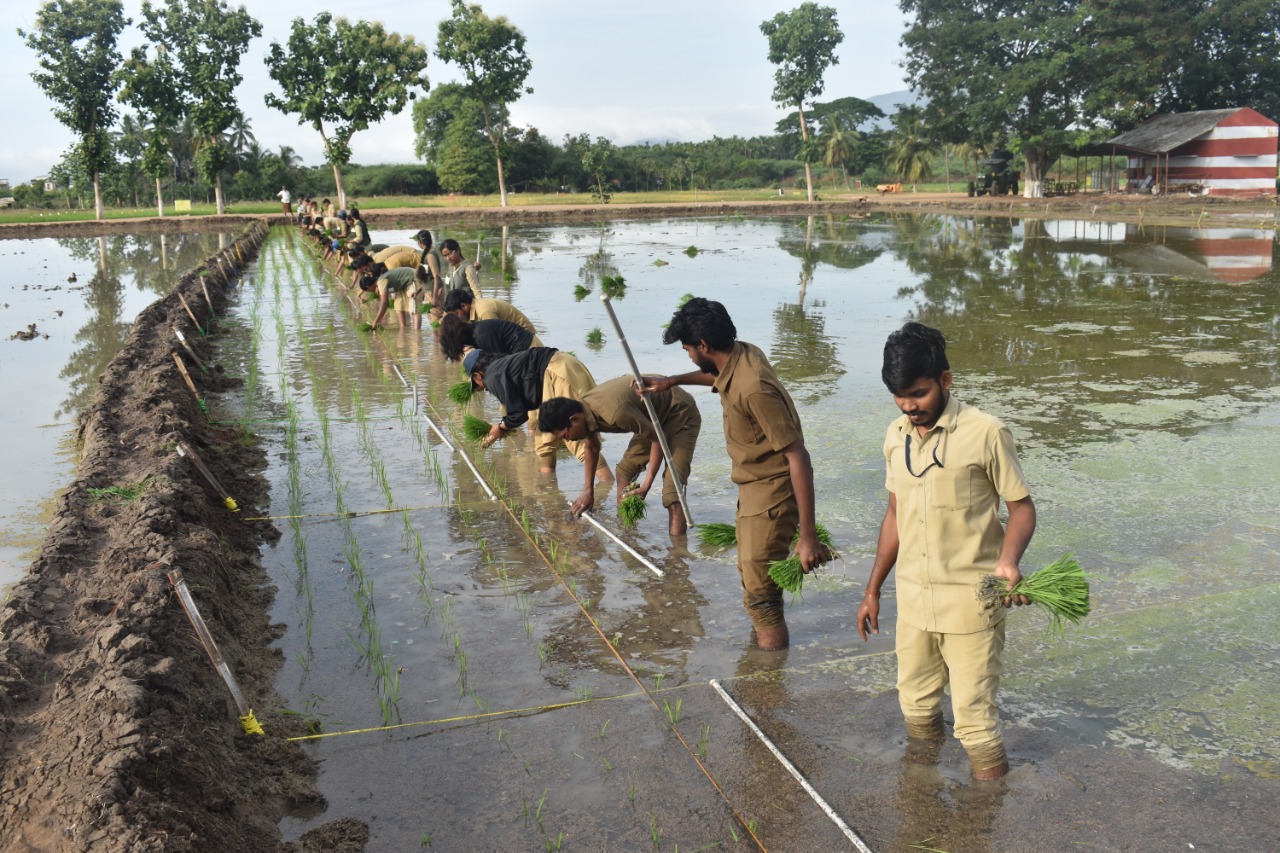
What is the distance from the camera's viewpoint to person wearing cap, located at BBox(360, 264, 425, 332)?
41.5ft

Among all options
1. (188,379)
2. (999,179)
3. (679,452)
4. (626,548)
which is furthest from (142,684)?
(999,179)

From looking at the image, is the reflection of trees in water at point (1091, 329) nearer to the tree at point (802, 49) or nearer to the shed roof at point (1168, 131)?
the shed roof at point (1168, 131)

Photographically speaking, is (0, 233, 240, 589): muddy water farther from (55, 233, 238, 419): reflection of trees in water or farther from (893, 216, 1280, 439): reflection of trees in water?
(893, 216, 1280, 439): reflection of trees in water

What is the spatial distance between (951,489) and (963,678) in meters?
0.55

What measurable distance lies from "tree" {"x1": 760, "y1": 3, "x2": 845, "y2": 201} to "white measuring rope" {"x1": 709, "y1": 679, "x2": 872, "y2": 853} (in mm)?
45832

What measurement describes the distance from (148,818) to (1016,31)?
147 feet

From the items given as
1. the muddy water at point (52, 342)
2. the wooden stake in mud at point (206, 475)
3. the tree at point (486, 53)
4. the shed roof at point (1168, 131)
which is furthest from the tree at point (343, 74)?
the wooden stake in mud at point (206, 475)

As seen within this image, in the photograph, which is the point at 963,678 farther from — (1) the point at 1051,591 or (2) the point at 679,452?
(2) the point at 679,452

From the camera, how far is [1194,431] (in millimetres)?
7355

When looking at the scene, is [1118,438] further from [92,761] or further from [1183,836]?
[92,761]

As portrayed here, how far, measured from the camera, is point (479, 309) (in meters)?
8.24

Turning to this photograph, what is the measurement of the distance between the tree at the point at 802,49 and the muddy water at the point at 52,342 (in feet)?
92.3

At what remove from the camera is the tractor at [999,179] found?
43.2m

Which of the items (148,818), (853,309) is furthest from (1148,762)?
(853,309)
